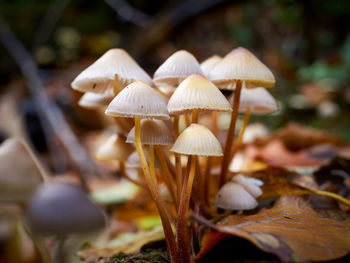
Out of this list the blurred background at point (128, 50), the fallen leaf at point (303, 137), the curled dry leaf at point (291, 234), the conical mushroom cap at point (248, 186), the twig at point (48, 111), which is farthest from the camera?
the blurred background at point (128, 50)

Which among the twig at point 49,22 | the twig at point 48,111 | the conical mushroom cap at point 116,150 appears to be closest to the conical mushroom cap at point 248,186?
the conical mushroom cap at point 116,150

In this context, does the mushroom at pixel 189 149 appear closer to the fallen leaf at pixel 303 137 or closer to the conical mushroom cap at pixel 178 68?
the conical mushroom cap at pixel 178 68

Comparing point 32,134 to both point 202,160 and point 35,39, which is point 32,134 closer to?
point 35,39

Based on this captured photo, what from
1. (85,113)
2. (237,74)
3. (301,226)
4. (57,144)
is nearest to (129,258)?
(301,226)

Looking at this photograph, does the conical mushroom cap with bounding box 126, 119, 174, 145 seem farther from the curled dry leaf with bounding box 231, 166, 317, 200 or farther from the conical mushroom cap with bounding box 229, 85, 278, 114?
the curled dry leaf with bounding box 231, 166, 317, 200

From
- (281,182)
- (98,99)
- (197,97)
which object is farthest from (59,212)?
(281,182)

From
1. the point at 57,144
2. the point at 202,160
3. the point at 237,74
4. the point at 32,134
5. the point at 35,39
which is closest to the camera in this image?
the point at 237,74

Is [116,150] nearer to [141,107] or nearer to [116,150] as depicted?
[116,150]
